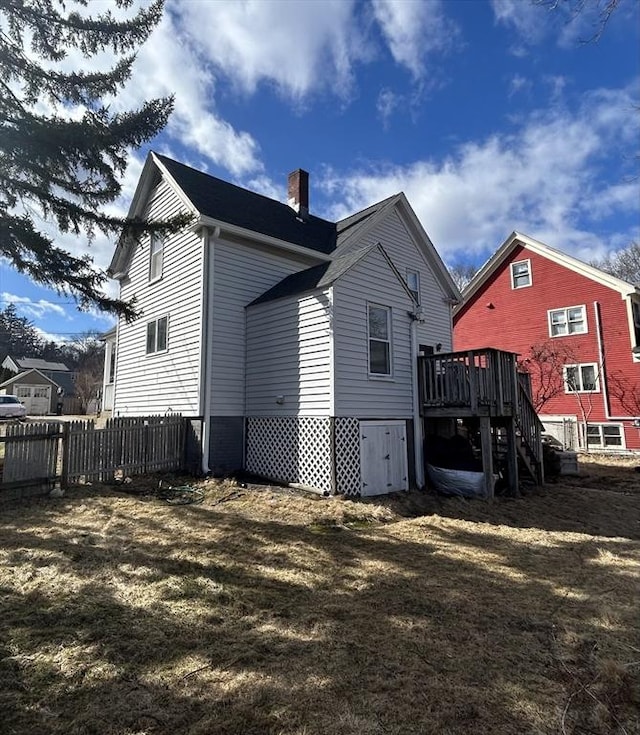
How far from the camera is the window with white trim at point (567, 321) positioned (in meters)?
20.2

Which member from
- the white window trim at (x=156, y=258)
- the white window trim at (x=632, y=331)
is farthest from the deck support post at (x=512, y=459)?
the white window trim at (x=632, y=331)

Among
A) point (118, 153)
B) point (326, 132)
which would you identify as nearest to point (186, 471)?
point (118, 153)

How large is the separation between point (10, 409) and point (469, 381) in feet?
115

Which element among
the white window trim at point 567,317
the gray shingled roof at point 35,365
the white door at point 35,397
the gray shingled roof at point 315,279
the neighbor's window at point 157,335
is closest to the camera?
the gray shingled roof at point 315,279

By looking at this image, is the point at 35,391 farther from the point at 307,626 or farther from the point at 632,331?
the point at 307,626

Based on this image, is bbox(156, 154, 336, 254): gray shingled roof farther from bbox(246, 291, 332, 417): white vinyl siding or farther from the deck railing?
the deck railing

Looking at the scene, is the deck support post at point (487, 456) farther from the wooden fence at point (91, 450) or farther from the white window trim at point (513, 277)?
the white window trim at point (513, 277)

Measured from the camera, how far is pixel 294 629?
389 centimetres

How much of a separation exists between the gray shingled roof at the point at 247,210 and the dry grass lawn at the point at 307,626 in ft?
26.5

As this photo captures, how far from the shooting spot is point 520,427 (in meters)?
11.4

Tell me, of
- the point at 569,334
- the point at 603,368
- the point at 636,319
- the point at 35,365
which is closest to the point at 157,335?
the point at 569,334

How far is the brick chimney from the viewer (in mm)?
16141

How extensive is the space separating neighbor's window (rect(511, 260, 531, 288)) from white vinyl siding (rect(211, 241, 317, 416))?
15.5 m

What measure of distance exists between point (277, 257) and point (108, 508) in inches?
317
